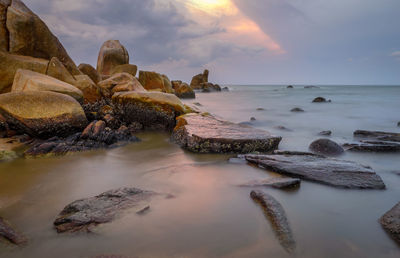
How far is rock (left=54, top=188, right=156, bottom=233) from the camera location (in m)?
1.90

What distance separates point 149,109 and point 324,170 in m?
4.37

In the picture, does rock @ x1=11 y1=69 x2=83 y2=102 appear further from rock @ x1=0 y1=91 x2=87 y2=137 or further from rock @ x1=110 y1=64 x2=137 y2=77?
rock @ x1=110 y1=64 x2=137 y2=77

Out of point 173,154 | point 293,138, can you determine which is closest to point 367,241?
point 173,154

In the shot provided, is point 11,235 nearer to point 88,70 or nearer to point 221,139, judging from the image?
point 221,139

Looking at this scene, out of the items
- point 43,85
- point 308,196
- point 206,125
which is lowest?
point 308,196

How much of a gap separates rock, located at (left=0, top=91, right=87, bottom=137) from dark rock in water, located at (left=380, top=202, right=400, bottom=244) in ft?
A: 15.8

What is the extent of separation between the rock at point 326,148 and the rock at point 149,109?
10.9 ft

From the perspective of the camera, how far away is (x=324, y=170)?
307 cm

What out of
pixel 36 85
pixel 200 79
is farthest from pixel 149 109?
pixel 200 79

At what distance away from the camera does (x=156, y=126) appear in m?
6.32

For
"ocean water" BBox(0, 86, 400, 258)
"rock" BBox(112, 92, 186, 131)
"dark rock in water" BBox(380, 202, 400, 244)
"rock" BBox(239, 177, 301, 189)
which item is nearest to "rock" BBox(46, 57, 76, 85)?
"rock" BBox(112, 92, 186, 131)

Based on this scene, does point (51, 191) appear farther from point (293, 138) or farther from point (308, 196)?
point (293, 138)

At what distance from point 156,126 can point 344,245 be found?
5.13 metres

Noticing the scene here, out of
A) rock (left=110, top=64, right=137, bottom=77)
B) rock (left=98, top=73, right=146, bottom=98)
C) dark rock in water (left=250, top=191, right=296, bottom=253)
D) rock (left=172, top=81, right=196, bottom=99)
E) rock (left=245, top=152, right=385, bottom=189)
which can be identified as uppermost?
rock (left=110, top=64, right=137, bottom=77)
